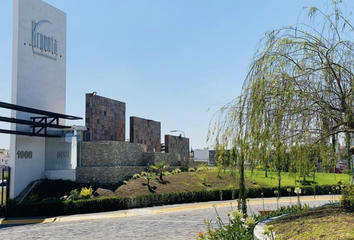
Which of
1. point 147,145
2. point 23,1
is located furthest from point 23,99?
point 147,145

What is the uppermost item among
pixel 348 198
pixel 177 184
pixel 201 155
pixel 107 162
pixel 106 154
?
pixel 106 154

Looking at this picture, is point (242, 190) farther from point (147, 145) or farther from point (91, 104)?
point (147, 145)

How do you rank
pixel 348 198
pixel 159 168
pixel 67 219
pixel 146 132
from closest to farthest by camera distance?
pixel 348 198
pixel 67 219
pixel 159 168
pixel 146 132

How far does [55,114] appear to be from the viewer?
24859 mm

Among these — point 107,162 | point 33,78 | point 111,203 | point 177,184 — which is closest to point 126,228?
point 111,203

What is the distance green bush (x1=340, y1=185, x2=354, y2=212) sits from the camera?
8.62m

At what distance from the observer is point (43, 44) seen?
86.0ft

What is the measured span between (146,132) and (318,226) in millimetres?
28286

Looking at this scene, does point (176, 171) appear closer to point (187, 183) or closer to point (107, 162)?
point (187, 183)

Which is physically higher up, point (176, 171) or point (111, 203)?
point (176, 171)

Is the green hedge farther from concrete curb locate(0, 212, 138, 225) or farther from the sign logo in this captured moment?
the sign logo

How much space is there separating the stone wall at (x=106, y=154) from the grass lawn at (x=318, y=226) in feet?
64.8

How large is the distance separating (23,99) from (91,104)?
532cm

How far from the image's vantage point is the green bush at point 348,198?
8617mm
